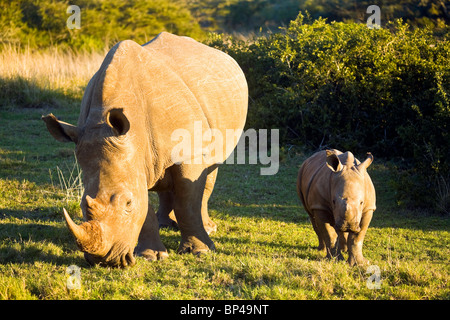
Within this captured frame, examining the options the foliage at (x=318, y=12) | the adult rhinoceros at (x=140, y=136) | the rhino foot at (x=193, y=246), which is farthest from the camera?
the foliage at (x=318, y=12)

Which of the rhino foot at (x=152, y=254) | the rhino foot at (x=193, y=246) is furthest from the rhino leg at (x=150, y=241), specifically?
the rhino foot at (x=193, y=246)

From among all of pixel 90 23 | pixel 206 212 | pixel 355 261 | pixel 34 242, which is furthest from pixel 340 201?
pixel 90 23

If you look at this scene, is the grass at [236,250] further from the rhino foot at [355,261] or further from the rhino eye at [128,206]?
the rhino eye at [128,206]

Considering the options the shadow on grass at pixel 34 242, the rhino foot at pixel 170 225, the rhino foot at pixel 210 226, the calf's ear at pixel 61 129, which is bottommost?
the rhino foot at pixel 170 225

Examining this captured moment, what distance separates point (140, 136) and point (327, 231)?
93.7 inches

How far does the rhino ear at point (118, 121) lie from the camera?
5276 mm

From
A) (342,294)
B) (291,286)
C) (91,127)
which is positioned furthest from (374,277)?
(91,127)

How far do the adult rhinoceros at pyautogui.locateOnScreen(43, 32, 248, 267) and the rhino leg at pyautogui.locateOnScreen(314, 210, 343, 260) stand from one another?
4.11 feet

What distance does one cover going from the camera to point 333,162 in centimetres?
620

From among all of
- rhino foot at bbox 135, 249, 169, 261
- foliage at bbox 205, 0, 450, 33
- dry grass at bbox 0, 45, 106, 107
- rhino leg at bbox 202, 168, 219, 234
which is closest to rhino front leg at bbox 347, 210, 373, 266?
rhino foot at bbox 135, 249, 169, 261

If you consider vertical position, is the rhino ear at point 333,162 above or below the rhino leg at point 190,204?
above

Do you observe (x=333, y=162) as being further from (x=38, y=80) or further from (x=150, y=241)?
(x=38, y=80)

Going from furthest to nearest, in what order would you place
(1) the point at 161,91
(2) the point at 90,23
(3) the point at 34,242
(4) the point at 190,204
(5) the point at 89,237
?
1. (2) the point at 90,23
2. (3) the point at 34,242
3. (4) the point at 190,204
4. (1) the point at 161,91
5. (5) the point at 89,237

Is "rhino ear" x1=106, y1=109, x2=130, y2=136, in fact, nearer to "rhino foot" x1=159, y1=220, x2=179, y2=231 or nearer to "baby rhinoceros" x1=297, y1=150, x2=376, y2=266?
"baby rhinoceros" x1=297, y1=150, x2=376, y2=266
